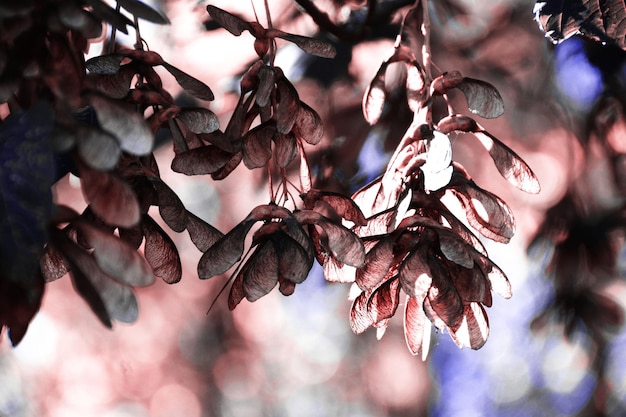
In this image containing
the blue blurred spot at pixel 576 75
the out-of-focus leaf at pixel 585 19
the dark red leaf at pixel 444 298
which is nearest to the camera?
the dark red leaf at pixel 444 298

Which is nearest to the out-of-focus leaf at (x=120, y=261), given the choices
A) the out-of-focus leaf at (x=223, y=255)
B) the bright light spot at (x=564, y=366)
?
the out-of-focus leaf at (x=223, y=255)

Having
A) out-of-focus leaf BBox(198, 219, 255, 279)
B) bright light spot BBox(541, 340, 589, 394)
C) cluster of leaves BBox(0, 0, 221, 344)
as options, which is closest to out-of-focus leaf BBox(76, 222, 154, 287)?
cluster of leaves BBox(0, 0, 221, 344)

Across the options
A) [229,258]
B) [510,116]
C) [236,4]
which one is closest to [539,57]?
[510,116]

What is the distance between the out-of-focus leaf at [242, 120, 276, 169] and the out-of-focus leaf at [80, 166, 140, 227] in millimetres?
146

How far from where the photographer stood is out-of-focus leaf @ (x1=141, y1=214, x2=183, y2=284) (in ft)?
1.48

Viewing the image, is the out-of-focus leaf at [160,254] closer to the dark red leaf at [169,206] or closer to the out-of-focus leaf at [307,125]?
the dark red leaf at [169,206]

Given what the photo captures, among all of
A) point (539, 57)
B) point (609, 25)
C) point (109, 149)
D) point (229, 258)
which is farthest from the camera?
point (539, 57)

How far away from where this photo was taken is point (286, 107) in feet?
1.50

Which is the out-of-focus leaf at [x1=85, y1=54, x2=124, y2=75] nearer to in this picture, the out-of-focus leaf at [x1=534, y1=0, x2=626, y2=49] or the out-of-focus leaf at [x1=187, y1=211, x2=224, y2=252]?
the out-of-focus leaf at [x1=187, y1=211, x2=224, y2=252]

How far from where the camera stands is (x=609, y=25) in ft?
1.76

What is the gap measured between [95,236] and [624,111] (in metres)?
0.54

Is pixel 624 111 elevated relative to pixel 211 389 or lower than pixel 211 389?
elevated

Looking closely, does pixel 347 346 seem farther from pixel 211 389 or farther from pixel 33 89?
pixel 33 89

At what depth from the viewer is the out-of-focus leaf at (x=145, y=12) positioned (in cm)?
35
